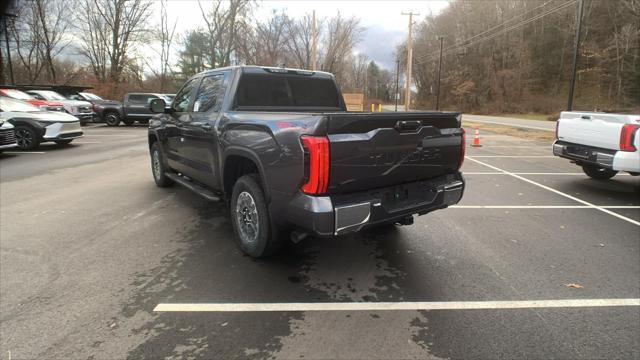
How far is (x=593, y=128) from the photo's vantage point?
717cm

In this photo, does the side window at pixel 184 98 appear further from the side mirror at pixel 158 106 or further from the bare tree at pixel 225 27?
the bare tree at pixel 225 27

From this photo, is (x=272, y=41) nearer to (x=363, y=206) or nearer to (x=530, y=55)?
(x=530, y=55)

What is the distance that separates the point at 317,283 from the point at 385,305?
68 cm

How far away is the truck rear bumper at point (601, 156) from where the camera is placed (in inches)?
253

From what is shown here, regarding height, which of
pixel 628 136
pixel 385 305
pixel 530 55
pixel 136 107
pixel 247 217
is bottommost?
pixel 385 305

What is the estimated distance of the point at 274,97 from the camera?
16.8 ft

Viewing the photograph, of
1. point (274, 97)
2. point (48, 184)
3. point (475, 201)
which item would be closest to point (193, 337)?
point (274, 97)

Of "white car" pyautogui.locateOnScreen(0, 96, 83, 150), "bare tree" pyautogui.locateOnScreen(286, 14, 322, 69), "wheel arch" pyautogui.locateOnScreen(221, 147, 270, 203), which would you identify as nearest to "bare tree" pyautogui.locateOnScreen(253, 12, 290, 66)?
"bare tree" pyautogui.locateOnScreen(286, 14, 322, 69)

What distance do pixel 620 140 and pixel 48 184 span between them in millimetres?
9845

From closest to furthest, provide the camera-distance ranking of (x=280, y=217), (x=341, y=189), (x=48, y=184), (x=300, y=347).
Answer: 1. (x=300, y=347)
2. (x=341, y=189)
3. (x=280, y=217)
4. (x=48, y=184)

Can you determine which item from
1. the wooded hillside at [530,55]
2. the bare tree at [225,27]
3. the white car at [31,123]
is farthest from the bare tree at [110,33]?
the wooded hillside at [530,55]

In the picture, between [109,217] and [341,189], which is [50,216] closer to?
[109,217]

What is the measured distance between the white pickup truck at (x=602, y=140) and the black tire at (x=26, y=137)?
534 inches

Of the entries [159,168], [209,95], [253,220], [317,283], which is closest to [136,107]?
[159,168]
